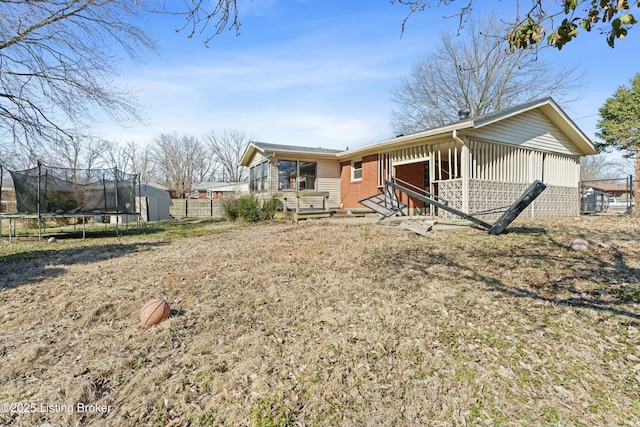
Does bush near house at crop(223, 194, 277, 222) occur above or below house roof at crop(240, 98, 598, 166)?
below

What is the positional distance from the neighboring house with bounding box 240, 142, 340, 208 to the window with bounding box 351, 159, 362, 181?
997mm

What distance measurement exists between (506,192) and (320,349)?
1061 centimetres

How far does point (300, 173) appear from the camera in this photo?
15234 millimetres

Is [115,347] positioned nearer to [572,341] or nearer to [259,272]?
[259,272]

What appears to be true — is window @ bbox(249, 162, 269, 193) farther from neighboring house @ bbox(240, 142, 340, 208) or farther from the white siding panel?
the white siding panel

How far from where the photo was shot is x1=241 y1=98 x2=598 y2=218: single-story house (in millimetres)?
9992

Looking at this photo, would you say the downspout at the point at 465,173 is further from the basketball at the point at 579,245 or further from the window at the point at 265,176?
the window at the point at 265,176

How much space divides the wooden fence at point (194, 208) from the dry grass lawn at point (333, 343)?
1935 cm

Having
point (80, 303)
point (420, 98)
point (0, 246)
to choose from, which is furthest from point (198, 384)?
point (420, 98)

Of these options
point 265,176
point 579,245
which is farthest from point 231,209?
point 579,245

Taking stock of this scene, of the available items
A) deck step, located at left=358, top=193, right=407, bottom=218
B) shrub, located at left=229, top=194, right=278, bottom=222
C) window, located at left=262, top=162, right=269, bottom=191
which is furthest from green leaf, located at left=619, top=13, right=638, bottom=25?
window, located at left=262, top=162, right=269, bottom=191

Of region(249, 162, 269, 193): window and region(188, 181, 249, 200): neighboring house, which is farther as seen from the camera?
region(188, 181, 249, 200): neighboring house

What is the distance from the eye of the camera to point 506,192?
10.9 metres

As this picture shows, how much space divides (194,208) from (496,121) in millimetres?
21418
